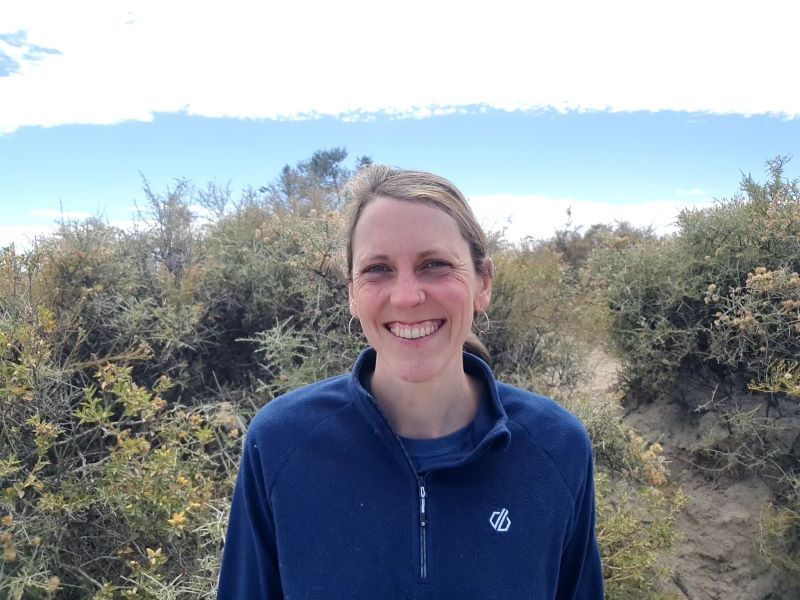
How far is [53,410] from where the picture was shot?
3131 millimetres

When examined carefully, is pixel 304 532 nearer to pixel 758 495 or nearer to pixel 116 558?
pixel 116 558

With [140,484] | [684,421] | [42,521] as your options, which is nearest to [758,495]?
[684,421]

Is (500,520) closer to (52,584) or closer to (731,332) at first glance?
(52,584)

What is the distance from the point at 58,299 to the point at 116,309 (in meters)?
0.38

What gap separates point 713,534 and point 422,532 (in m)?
4.30

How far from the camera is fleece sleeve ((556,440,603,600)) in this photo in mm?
1667

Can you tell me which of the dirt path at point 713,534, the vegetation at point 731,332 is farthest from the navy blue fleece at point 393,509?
the vegetation at point 731,332

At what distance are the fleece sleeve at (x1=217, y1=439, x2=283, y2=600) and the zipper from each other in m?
0.41

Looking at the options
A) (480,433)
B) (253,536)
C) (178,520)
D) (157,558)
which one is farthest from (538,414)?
(157,558)

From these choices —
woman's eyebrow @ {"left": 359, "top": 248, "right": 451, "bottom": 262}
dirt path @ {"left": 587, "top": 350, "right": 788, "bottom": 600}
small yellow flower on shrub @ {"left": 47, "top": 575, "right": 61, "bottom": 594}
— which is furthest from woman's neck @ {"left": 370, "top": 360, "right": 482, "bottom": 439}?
dirt path @ {"left": 587, "top": 350, "right": 788, "bottom": 600}

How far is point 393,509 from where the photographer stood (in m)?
1.44

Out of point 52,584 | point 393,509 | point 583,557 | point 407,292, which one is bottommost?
point 52,584

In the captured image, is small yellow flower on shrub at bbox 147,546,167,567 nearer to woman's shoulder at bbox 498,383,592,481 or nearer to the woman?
the woman

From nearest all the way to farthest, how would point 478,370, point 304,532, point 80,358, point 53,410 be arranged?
point 304,532 → point 478,370 → point 53,410 → point 80,358
